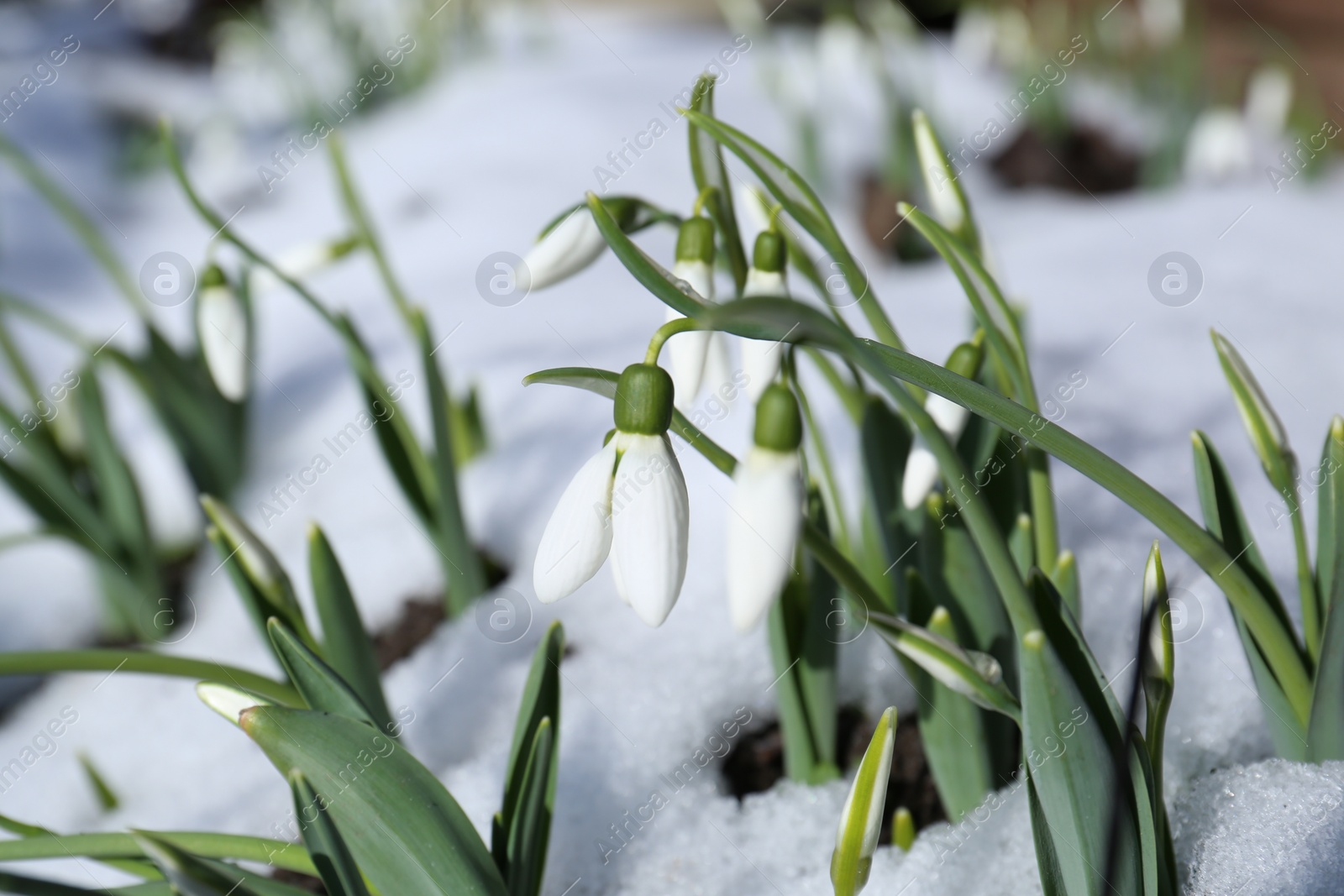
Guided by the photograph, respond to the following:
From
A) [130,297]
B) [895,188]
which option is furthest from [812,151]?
[130,297]

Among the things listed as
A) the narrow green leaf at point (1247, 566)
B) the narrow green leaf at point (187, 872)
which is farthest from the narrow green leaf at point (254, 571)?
the narrow green leaf at point (1247, 566)

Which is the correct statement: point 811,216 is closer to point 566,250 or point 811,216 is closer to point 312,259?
point 566,250

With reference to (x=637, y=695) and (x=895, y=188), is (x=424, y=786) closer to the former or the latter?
(x=637, y=695)

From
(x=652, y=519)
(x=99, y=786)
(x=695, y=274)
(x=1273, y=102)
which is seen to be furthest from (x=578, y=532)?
(x=1273, y=102)

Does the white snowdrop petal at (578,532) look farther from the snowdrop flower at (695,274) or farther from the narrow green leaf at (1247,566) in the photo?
the narrow green leaf at (1247,566)

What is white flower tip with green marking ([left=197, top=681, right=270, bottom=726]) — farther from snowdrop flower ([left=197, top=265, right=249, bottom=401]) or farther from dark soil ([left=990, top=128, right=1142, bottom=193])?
dark soil ([left=990, top=128, right=1142, bottom=193])

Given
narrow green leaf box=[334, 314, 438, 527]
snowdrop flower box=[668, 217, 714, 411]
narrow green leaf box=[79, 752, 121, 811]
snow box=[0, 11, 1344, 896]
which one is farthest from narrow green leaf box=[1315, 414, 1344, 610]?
narrow green leaf box=[79, 752, 121, 811]

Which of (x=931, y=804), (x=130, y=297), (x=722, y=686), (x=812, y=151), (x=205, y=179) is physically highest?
(x=205, y=179)
